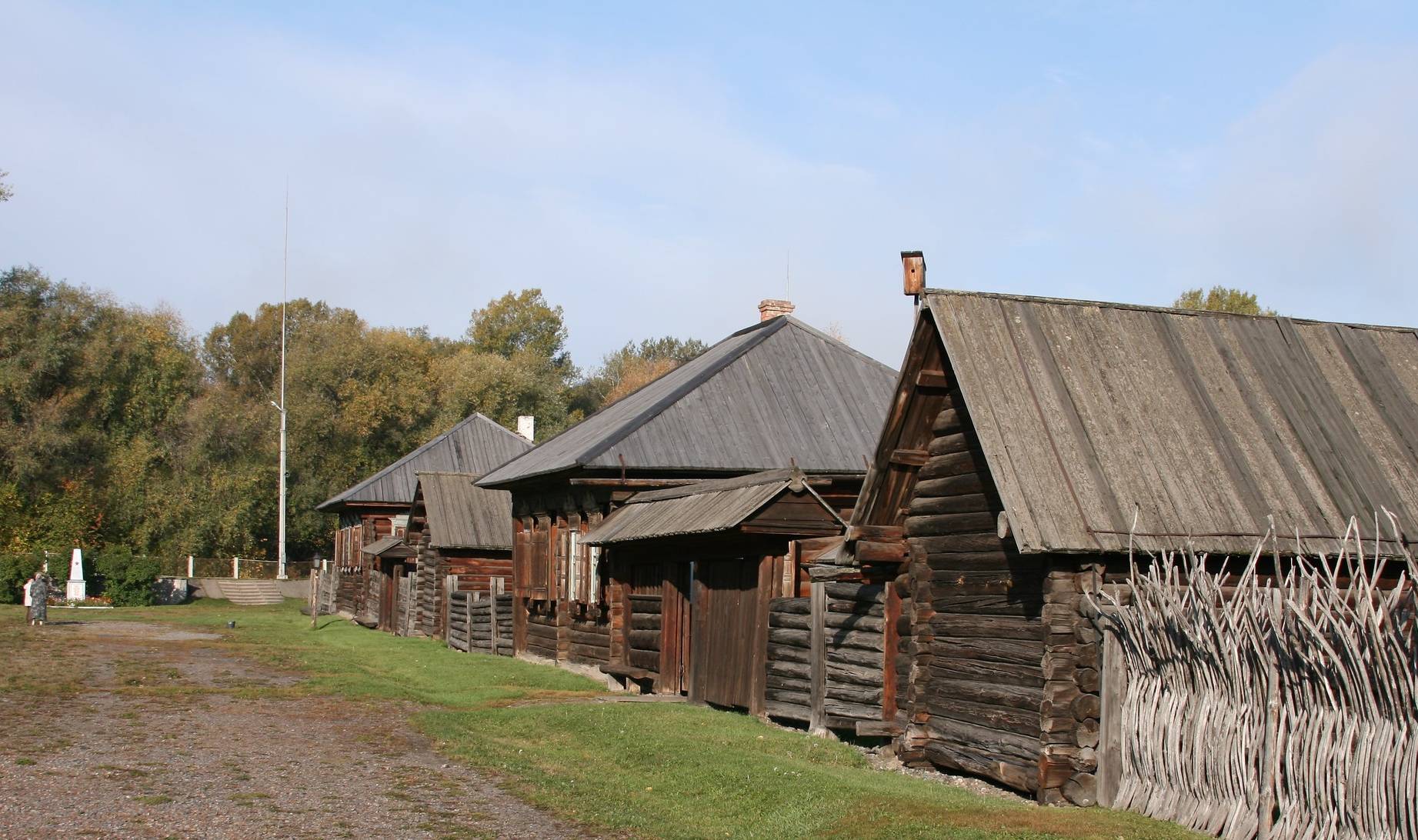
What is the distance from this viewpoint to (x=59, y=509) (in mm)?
55938

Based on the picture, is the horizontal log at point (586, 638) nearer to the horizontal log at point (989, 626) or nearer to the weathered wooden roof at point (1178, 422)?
the horizontal log at point (989, 626)

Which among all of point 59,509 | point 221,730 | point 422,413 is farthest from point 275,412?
point 221,730

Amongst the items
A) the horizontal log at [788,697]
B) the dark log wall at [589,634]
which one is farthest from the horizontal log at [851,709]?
the dark log wall at [589,634]

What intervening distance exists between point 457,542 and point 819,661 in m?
21.3

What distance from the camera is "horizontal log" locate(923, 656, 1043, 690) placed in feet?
39.8

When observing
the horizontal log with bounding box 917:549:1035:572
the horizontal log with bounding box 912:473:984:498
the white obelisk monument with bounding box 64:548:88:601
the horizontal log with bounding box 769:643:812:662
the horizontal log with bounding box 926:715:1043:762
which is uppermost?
the horizontal log with bounding box 912:473:984:498

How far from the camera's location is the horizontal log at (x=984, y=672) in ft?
39.8

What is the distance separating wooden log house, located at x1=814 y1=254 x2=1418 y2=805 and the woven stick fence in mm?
562

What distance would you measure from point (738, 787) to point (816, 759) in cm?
236

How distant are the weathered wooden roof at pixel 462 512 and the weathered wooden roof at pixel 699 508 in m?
12.6

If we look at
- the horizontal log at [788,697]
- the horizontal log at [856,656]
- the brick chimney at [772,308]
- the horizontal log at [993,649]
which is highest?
the brick chimney at [772,308]

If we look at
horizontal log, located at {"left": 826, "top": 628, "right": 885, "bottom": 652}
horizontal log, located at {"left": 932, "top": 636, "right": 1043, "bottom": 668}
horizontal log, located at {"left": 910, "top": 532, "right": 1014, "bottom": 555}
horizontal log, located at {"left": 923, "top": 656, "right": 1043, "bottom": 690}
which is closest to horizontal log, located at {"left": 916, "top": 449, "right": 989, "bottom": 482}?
horizontal log, located at {"left": 910, "top": 532, "right": 1014, "bottom": 555}

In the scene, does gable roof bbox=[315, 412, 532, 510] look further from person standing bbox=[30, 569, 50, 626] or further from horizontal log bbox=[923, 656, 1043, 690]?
horizontal log bbox=[923, 656, 1043, 690]

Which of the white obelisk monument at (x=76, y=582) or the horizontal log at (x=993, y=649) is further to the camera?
the white obelisk monument at (x=76, y=582)
